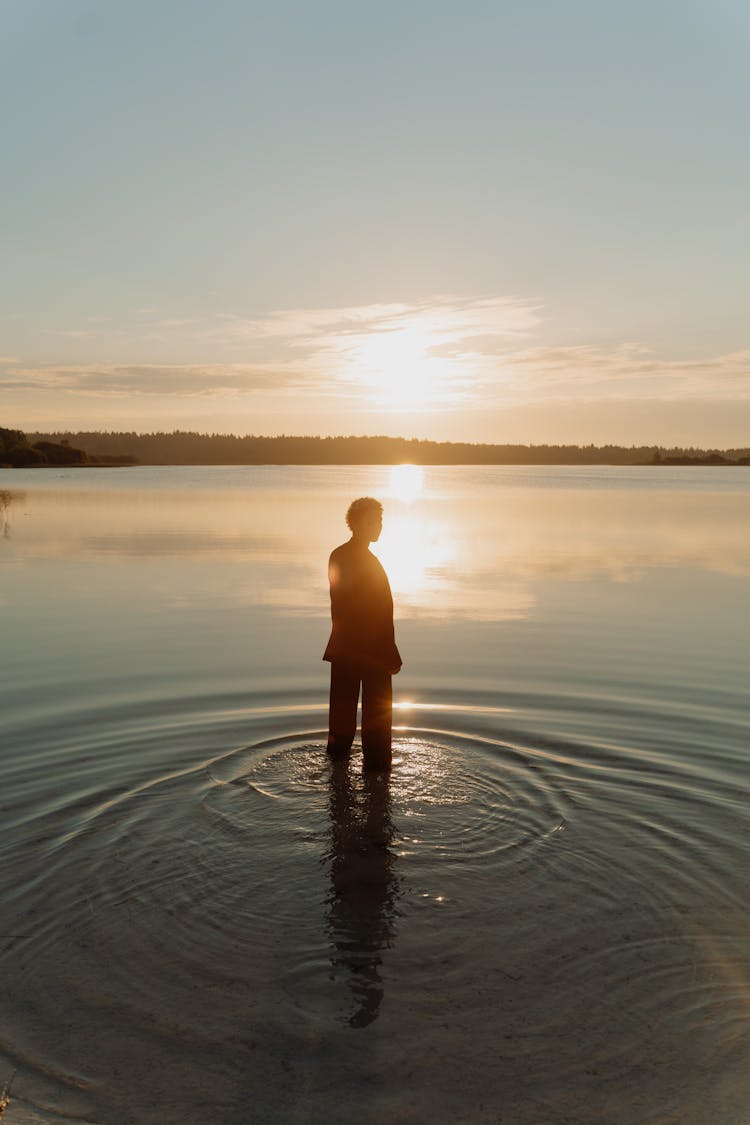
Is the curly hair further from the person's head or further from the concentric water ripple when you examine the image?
the concentric water ripple

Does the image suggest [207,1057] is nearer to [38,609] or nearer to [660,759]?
[660,759]

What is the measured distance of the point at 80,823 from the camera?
813 centimetres

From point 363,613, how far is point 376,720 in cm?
112

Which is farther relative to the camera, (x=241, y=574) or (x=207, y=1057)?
(x=241, y=574)

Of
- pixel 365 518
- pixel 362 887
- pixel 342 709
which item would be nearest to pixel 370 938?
pixel 362 887

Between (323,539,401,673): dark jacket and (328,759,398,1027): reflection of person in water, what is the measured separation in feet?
4.08

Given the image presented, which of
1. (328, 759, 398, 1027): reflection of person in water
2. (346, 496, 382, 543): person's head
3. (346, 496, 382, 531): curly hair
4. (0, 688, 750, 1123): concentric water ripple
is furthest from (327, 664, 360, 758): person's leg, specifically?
(346, 496, 382, 531): curly hair

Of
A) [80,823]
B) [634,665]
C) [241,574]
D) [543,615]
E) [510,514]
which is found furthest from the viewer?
[510,514]

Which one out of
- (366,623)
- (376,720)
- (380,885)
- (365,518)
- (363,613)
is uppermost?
(365,518)

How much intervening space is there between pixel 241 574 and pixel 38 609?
710 centimetres

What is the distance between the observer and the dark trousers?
935cm

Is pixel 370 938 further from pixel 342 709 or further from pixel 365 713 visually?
pixel 342 709

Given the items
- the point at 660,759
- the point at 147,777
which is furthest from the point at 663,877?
the point at 147,777

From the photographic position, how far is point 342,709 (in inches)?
384
